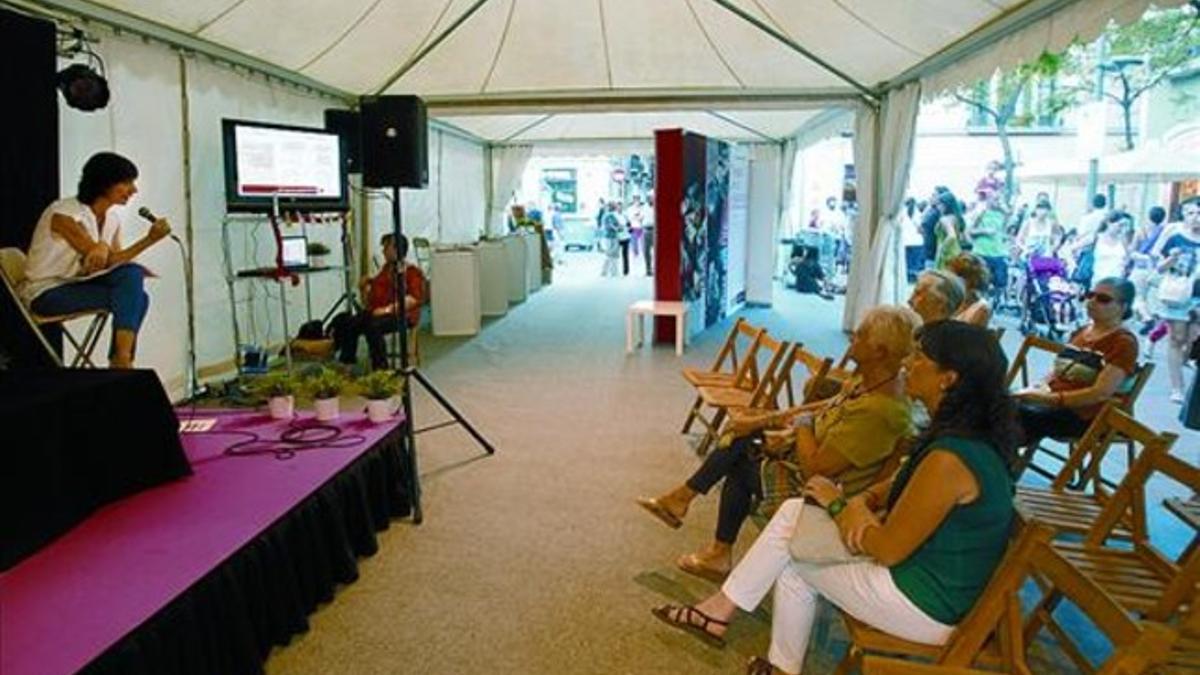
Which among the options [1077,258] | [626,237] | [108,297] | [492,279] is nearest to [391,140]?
[108,297]

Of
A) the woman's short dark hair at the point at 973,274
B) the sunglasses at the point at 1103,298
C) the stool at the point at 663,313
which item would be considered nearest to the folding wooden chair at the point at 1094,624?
the sunglasses at the point at 1103,298

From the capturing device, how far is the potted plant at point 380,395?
390cm

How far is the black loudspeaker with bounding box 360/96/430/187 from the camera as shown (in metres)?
4.07

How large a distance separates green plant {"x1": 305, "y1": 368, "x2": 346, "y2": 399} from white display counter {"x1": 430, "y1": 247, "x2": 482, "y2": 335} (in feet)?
15.0

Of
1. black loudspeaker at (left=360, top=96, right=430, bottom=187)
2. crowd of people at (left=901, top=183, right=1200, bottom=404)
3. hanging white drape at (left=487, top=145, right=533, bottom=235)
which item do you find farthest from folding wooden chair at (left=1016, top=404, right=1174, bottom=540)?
hanging white drape at (left=487, top=145, right=533, bottom=235)

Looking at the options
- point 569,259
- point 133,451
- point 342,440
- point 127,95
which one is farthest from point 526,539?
point 569,259

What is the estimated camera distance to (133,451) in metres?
3.03

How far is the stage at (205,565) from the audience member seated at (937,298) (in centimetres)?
243

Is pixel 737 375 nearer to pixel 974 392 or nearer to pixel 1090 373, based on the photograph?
pixel 1090 373

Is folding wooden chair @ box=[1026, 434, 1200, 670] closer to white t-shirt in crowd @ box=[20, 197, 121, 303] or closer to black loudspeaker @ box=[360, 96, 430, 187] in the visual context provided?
black loudspeaker @ box=[360, 96, 430, 187]

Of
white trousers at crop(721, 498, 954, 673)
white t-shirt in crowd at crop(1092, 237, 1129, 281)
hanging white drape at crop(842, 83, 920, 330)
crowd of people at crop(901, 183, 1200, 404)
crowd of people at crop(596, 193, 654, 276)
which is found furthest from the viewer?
crowd of people at crop(596, 193, 654, 276)

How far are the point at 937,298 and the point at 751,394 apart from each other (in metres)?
1.14

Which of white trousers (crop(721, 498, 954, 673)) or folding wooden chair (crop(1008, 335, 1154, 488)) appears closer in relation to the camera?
white trousers (crop(721, 498, 954, 673))

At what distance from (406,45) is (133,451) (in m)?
5.17
